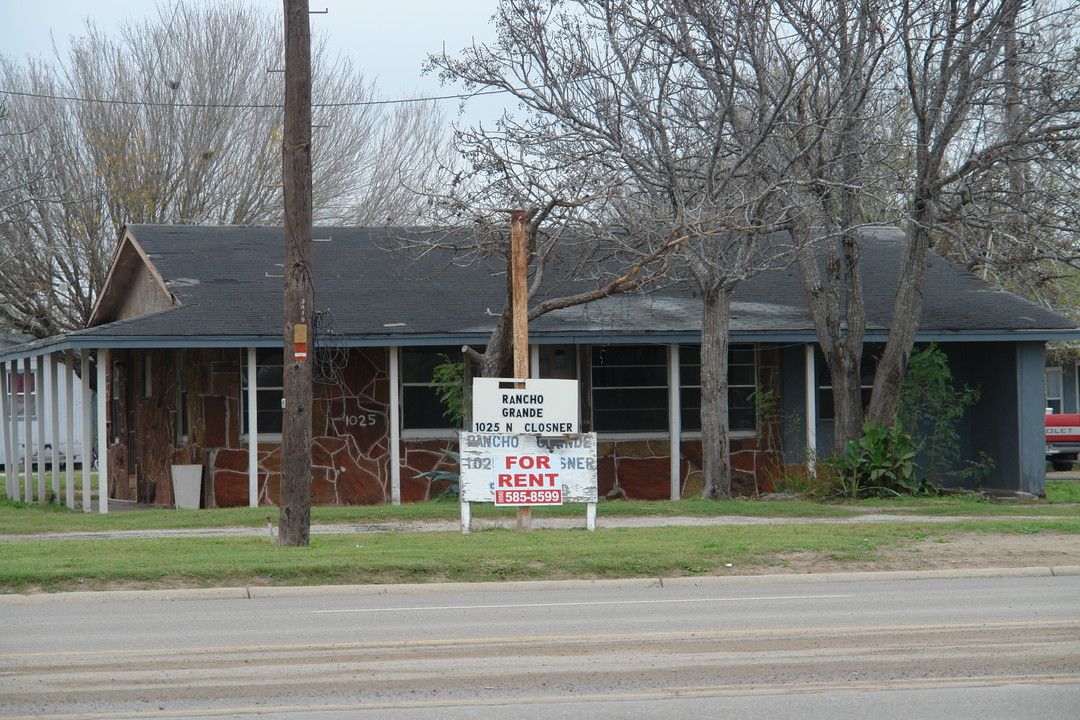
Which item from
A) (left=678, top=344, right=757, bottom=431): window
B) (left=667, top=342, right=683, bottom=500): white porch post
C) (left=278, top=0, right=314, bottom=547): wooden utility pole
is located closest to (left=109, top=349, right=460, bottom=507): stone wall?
(left=667, top=342, right=683, bottom=500): white porch post

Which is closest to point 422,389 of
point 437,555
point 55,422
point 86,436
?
point 86,436

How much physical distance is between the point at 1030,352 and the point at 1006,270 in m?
1.54

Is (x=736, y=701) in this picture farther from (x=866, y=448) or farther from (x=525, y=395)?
(x=866, y=448)

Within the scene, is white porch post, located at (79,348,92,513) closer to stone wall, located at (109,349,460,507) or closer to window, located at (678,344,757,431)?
stone wall, located at (109,349,460,507)

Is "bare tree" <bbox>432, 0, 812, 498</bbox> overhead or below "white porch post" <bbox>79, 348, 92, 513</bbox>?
overhead

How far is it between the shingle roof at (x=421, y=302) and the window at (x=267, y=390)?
1.02m

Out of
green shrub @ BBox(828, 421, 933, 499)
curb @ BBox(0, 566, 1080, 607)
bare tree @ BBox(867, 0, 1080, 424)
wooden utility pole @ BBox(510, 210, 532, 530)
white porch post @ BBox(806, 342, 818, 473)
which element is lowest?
curb @ BBox(0, 566, 1080, 607)

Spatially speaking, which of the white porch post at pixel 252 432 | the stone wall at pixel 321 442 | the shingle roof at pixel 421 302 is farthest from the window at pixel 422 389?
the white porch post at pixel 252 432

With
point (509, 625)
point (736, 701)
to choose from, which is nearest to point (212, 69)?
point (509, 625)

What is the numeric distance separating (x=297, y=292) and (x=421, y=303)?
277 inches

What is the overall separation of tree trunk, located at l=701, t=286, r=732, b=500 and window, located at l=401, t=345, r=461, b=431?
4648 mm

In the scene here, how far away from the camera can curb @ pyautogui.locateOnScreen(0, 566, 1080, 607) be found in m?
11.0

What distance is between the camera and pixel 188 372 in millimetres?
20453

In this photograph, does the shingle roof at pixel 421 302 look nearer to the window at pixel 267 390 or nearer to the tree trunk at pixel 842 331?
the tree trunk at pixel 842 331
